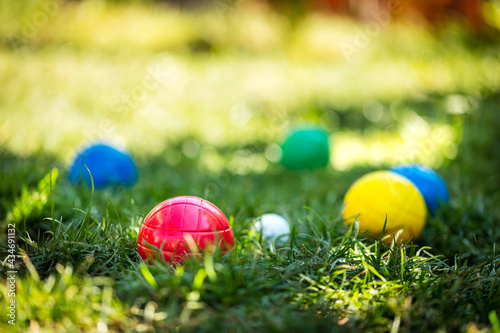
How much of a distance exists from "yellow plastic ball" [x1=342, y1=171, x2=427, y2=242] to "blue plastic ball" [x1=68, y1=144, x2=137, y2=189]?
170 centimetres

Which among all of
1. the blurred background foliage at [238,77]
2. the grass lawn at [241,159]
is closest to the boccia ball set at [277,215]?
the grass lawn at [241,159]

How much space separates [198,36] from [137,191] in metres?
5.33

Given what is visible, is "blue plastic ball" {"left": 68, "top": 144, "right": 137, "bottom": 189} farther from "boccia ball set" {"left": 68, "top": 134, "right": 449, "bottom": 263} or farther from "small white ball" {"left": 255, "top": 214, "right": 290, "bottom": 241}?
"small white ball" {"left": 255, "top": 214, "right": 290, "bottom": 241}

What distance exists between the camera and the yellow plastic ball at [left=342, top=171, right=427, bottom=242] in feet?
7.97

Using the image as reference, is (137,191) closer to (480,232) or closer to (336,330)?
(336,330)

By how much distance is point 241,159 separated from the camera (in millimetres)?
4309

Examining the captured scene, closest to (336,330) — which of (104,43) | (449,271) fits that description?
(449,271)

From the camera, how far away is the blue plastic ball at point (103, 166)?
3.15m

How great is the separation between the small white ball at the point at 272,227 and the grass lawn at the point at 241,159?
9 centimetres

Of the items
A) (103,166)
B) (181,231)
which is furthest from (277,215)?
(103,166)

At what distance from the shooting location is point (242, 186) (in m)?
3.38

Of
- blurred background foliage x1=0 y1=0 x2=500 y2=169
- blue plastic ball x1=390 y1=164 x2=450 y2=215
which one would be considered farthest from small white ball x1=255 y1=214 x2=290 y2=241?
blurred background foliage x1=0 y1=0 x2=500 y2=169

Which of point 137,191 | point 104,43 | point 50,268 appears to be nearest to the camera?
point 50,268

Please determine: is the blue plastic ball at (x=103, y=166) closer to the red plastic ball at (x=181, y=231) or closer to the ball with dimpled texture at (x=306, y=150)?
the red plastic ball at (x=181, y=231)
